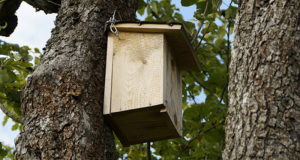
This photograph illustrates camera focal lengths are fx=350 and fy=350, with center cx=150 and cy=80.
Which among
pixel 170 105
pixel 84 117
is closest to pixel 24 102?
pixel 84 117

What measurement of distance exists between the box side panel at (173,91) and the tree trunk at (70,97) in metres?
0.42

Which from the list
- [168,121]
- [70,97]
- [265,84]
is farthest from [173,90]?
[265,84]

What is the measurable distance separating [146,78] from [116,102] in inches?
9.2

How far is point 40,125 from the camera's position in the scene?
190 centimetres

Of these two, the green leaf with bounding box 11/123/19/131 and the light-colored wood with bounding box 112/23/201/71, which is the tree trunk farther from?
the green leaf with bounding box 11/123/19/131

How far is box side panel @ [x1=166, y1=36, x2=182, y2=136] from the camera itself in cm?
226

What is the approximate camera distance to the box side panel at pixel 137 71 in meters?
2.09

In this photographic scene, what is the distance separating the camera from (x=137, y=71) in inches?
85.9

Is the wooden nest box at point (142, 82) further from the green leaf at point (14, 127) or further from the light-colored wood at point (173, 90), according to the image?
the green leaf at point (14, 127)

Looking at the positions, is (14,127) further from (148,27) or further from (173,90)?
(148,27)

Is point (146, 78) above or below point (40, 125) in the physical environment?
above

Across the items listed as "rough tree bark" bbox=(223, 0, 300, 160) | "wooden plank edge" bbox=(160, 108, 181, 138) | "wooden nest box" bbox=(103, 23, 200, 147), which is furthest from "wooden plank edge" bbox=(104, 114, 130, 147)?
"rough tree bark" bbox=(223, 0, 300, 160)

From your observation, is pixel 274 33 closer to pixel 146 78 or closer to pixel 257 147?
pixel 257 147

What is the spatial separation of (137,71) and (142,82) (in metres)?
0.09
